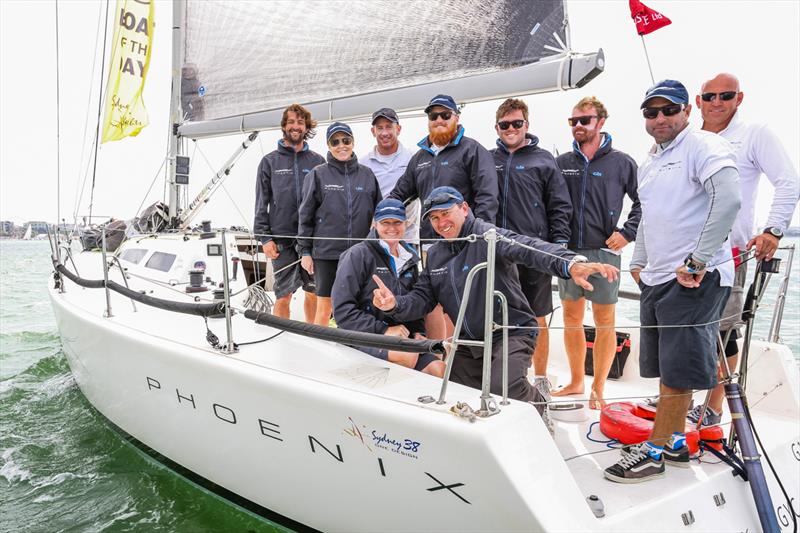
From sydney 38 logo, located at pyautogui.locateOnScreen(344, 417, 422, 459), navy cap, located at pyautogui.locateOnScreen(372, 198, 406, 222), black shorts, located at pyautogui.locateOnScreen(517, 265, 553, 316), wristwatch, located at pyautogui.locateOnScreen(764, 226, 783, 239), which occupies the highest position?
navy cap, located at pyautogui.locateOnScreen(372, 198, 406, 222)

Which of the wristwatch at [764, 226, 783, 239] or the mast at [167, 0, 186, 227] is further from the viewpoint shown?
the mast at [167, 0, 186, 227]

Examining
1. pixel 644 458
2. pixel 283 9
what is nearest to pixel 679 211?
pixel 644 458

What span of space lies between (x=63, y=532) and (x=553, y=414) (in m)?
2.63

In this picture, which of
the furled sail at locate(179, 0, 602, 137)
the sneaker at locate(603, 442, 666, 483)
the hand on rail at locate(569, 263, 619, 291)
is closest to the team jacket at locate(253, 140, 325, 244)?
the furled sail at locate(179, 0, 602, 137)

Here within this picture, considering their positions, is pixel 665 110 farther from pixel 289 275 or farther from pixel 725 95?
pixel 289 275

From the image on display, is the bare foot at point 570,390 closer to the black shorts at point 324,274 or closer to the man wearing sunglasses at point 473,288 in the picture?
the man wearing sunglasses at point 473,288

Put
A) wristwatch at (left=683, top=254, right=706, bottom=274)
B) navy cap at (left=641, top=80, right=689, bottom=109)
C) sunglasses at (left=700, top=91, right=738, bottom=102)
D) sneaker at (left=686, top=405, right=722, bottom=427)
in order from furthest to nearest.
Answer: sneaker at (left=686, top=405, right=722, bottom=427) → sunglasses at (left=700, top=91, right=738, bottom=102) → navy cap at (left=641, top=80, right=689, bottom=109) → wristwatch at (left=683, top=254, right=706, bottom=274)

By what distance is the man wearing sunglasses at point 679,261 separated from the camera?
6.53 ft

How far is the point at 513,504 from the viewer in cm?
157

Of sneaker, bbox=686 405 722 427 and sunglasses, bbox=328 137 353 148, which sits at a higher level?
sunglasses, bbox=328 137 353 148

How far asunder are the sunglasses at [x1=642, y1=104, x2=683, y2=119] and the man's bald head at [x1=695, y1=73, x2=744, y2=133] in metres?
0.62

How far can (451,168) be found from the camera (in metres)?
2.76

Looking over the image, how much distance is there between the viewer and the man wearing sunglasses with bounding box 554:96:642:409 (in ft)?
10.0

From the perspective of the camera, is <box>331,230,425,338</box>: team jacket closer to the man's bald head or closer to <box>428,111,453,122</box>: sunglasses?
<box>428,111,453,122</box>: sunglasses
